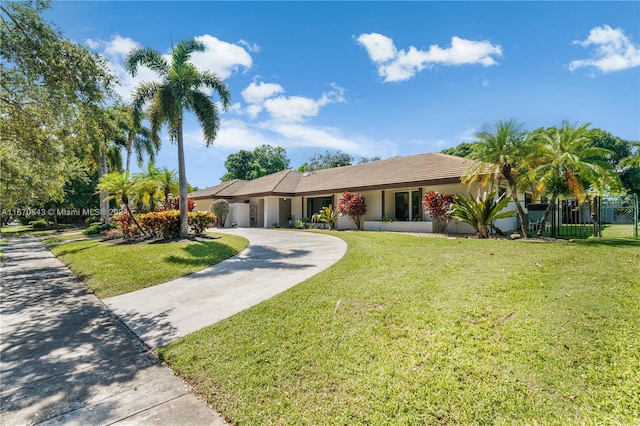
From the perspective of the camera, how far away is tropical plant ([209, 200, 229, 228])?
986 inches

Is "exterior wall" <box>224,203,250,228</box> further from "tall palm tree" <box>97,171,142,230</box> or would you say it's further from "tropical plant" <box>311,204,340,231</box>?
"tall palm tree" <box>97,171,142,230</box>

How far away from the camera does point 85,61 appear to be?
28.5ft

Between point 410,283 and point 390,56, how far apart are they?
12146 mm

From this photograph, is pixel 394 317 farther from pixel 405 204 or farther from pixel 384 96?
pixel 384 96

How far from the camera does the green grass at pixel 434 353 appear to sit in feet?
9.77

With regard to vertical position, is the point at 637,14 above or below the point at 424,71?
below

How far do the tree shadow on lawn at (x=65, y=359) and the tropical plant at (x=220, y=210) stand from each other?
1741 centimetres

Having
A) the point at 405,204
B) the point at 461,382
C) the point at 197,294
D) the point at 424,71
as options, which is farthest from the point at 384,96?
the point at 461,382

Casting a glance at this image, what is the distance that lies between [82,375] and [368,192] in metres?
18.9

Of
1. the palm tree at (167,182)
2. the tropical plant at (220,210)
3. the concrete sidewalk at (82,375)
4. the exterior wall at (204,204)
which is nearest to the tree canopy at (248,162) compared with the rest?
the exterior wall at (204,204)

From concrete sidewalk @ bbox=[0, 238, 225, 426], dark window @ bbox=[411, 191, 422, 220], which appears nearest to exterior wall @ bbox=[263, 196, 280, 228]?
dark window @ bbox=[411, 191, 422, 220]

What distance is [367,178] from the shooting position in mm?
21703

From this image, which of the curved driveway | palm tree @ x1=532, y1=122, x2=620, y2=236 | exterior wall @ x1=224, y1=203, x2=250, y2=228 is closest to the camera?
the curved driveway

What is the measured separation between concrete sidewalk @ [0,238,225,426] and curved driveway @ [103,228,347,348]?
366 millimetres
